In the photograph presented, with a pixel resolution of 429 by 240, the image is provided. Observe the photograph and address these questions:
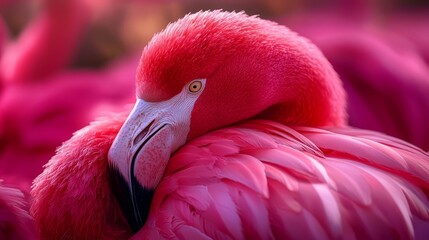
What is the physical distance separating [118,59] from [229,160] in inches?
39.1

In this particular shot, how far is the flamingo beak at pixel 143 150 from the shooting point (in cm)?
87

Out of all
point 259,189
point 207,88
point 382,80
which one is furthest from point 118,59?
point 259,189

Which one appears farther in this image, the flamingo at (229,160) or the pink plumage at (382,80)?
the pink plumage at (382,80)

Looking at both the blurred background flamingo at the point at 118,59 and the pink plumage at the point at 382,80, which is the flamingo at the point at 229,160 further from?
the pink plumage at the point at 382,80

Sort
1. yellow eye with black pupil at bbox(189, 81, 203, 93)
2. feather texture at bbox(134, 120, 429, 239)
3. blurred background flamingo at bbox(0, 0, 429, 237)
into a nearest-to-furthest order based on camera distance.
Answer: feather texture at bbox(134, 120, 429, 239) < yellow eye with black pupil at bbox(189, 81, 203, 93) < blurred background flamingo at bbox(0, 0, 429, 237)

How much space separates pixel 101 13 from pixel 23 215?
1099mm

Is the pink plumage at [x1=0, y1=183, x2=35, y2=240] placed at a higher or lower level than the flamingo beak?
lower

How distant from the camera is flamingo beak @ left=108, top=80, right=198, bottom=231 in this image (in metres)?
0.87

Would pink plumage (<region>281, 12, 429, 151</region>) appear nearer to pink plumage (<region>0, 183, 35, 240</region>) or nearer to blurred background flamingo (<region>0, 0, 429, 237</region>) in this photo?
blurred background flamingo (<region>0, 0, 429, 237</region>)

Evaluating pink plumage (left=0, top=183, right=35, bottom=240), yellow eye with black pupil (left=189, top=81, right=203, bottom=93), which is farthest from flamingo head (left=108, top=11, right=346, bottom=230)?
pink plumage (left=0, top=183, right=35, bottom=240)

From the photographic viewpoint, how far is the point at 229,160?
878mm

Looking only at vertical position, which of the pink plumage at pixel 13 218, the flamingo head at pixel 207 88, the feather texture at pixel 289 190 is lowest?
the pink plumage at pixel 13 218

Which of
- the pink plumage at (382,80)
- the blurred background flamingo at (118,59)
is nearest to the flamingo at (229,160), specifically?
the blurred background flamingo at (118,59)

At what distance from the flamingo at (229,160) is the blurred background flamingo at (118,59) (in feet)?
0.49
